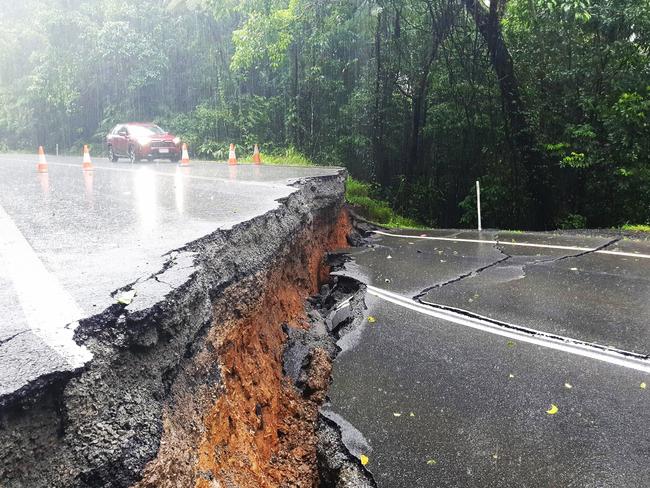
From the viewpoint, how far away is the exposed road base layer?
2311 millimetres

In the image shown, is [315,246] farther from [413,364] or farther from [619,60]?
[619,60]

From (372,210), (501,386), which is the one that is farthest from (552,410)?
(372,210)

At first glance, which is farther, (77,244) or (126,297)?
(77,244)

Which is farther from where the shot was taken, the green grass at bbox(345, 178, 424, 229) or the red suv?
the red suv

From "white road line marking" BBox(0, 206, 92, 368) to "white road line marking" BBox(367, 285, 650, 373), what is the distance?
4263mm

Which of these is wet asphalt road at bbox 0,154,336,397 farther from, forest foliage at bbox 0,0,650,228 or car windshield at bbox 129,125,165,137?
car windshield at bbox 129,125,165,137

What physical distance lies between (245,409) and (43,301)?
5.25 ft

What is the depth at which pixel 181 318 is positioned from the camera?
337 cm

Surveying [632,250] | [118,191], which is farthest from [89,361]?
[632,250]

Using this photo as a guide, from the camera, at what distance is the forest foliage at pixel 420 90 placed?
15.6m

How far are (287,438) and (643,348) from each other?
11.5 ft

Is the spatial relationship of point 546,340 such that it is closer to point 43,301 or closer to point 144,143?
point 43,301

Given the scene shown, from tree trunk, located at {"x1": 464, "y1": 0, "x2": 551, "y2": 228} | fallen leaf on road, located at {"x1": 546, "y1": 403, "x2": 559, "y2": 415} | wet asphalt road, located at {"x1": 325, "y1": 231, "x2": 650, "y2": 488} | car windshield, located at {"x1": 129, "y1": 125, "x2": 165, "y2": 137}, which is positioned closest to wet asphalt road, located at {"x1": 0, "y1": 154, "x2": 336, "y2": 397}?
wet asphalt road, located at {"x1": 325, "y1": 231, "x2": 650, "y2": 488}

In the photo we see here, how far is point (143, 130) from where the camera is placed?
2358cm
